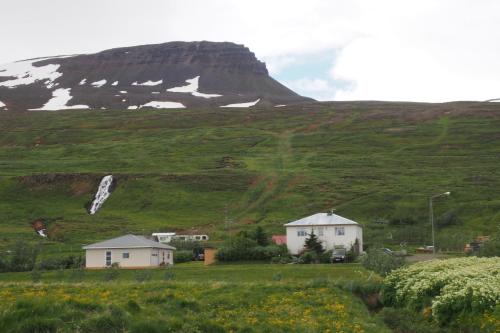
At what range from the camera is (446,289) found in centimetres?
2072

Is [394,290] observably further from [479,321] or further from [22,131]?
[22,131]

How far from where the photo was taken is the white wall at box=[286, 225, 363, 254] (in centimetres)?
6538

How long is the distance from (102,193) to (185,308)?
79.3 metres

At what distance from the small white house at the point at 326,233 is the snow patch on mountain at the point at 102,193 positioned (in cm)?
3099

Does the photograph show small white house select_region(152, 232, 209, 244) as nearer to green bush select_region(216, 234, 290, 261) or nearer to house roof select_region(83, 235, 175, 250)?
house roof select_region(83, 235, 175, 250)

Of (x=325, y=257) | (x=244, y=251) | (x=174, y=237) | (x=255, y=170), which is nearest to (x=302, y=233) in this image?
(x=325, y=257)

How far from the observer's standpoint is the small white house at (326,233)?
6544 cm

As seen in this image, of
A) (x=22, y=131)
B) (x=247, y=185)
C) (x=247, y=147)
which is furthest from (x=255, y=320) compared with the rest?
(x=22, y=131)

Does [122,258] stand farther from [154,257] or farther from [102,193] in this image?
[102,193]

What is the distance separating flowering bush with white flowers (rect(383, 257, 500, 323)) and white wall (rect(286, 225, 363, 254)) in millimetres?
36548

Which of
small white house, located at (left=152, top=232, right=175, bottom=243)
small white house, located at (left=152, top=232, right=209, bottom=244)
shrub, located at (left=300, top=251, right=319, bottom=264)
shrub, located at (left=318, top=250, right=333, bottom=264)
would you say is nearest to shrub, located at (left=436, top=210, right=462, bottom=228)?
shrub, located at (left=318, top=250, right=333, bottom=264)

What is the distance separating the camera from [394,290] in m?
25.3

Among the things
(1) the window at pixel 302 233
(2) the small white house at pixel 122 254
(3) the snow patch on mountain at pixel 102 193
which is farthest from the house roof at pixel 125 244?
(3) the snow patch on mountain at pixel 102 193

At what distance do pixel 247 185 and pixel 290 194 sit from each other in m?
7.28
